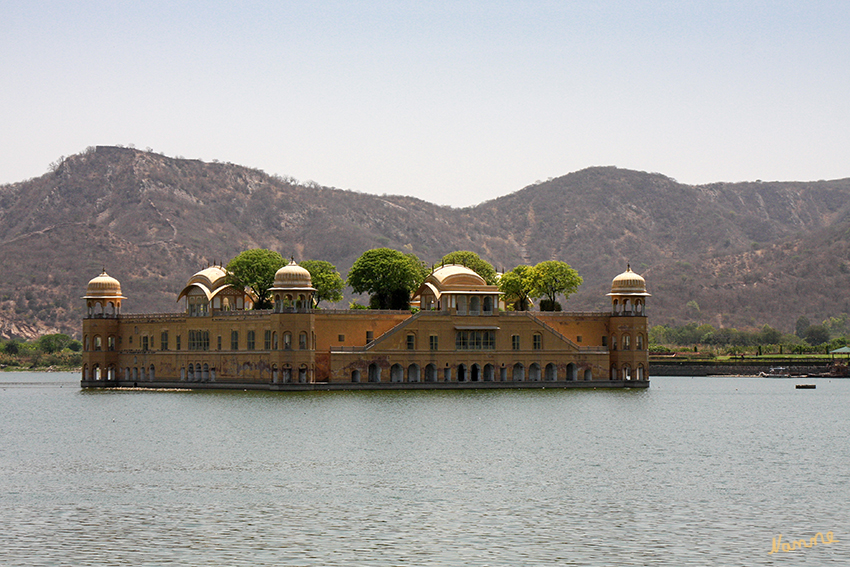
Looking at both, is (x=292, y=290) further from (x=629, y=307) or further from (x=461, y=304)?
(x=629, y=307)

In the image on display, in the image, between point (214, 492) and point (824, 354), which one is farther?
point (824, 354)

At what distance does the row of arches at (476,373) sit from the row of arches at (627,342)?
3.41m

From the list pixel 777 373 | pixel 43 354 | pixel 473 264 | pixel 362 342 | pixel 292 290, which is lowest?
pixel 777 373

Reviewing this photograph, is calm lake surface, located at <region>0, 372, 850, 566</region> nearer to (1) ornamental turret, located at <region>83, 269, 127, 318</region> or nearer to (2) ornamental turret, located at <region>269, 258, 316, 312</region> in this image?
(2) ornamental turret, located at <region>269, 258, 316, 312</region>

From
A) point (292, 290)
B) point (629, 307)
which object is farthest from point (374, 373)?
point (629, 307)

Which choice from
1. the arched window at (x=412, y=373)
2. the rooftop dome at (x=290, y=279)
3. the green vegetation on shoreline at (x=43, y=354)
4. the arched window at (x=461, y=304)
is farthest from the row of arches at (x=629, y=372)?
the green vegetation on shoreline at (x=43, y=354)

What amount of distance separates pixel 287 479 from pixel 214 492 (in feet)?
11.1

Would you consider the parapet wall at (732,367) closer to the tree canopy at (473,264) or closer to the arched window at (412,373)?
the tree canopy at (473,264)

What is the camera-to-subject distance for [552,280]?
338 ft

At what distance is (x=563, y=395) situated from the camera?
267 ft

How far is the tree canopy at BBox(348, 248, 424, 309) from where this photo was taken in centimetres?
9694

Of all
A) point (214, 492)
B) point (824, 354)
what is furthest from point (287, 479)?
point (824, 354)

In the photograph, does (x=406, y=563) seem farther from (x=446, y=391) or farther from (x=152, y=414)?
(x=446, y=391)

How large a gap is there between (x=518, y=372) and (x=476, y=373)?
154 inches
